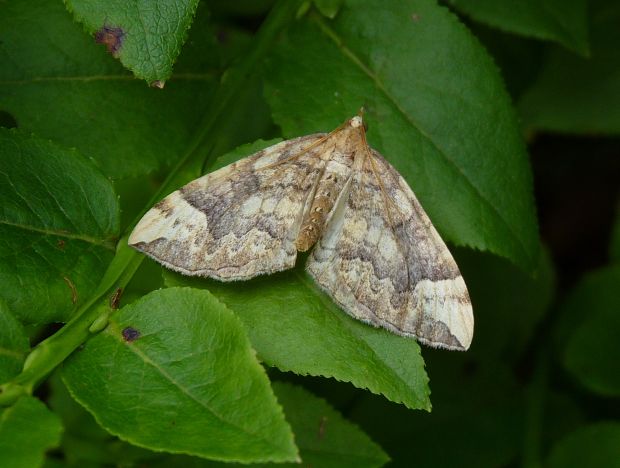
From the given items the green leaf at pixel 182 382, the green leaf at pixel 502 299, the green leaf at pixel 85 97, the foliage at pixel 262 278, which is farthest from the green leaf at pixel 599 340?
the green leaf at pixel 182 382

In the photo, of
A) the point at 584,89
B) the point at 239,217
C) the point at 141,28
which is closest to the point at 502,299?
the point at 584,89

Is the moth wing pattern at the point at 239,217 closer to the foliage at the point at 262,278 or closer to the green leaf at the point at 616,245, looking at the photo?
the foliage at the point at 262,278

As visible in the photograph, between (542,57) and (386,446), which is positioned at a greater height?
A: (542,57)

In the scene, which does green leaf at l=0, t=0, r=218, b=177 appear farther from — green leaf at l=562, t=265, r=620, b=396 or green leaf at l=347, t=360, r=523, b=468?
green leaf at l=562, t=265, r=620, b=396

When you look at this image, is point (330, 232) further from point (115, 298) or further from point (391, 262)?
point (115, 298)

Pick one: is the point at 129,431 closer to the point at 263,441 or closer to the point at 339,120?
the point at 263,441

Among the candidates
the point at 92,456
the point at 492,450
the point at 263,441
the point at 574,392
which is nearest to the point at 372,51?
the point at 263,441
